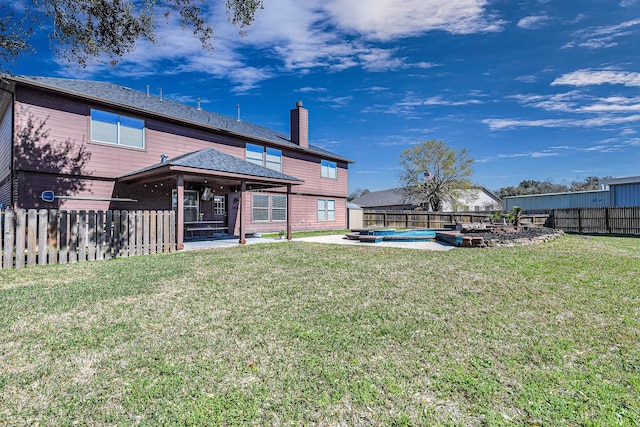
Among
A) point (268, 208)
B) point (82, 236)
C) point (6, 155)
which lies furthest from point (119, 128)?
point (268, 208)

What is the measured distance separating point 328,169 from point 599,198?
21743 millimetres

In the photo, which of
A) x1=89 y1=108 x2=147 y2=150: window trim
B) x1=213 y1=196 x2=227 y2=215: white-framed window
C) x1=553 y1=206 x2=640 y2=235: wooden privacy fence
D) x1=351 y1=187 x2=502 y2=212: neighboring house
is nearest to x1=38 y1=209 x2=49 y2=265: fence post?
x1=89 y1=108 x2=147 y2=150: window trim

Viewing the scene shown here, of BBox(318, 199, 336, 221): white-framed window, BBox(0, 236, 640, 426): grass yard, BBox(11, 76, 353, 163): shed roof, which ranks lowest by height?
BBox(0, 236, 640, 426): grass yard

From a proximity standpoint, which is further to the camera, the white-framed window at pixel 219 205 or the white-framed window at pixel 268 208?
the white-framed window at pixel 268 208

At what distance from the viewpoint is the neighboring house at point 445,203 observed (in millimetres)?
35812

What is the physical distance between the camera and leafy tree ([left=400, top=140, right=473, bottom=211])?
111ft

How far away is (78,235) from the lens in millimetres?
7336

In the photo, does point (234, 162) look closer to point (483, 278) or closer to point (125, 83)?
point (125, 83)

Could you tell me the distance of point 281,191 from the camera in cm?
1702

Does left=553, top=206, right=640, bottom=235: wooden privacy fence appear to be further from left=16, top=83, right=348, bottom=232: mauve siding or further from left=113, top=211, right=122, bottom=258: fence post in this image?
left=113, top=211, right=122, bottom=258: fence post

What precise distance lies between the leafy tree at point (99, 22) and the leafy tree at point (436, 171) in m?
28.6

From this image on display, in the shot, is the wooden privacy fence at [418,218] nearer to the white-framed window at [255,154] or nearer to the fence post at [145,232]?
the white-framed window at [255,154]

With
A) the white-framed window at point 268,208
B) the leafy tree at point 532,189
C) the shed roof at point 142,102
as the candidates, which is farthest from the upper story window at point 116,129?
the leafy tree at point 532,189

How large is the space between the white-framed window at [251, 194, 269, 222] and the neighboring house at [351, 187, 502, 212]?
25889 mm
